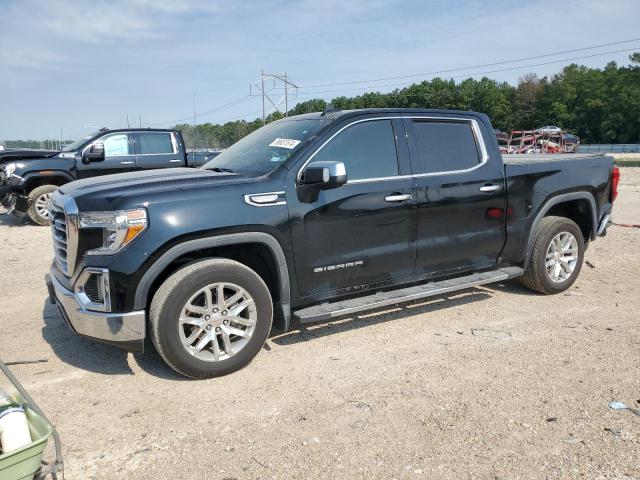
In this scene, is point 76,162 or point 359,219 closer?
point 359,219

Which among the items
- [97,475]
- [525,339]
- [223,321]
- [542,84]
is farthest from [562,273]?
[542,84]

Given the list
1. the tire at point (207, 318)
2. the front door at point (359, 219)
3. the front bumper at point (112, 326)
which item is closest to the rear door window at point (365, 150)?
the front door at point (359, 219)

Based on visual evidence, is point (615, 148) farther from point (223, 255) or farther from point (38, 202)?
point (223, 255)

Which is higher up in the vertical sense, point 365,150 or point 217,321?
point 365,150

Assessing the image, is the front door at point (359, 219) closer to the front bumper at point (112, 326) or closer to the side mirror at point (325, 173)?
the side mirror at point (325, 173)

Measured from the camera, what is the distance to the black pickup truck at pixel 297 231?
3428 mm

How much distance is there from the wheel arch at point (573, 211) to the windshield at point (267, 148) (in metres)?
2.49

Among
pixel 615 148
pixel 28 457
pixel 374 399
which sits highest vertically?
pixel 615 148

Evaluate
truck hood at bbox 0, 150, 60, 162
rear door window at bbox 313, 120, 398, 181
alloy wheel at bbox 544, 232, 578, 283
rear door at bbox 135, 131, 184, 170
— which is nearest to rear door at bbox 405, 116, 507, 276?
rear door window at bbox 313, 120, 398, 181

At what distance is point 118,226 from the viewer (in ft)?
11.0

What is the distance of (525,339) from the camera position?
4.34 meters

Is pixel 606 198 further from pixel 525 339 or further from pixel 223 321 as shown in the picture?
pixel 223 321

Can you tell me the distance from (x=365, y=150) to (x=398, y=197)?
1.53ft

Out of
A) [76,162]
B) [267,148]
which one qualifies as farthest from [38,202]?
[267,148]
